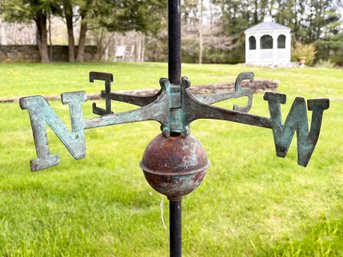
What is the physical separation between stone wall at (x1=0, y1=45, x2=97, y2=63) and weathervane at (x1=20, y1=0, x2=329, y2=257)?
16.2 m

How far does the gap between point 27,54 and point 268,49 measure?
12.2 metres

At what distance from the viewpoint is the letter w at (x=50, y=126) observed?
0.75m

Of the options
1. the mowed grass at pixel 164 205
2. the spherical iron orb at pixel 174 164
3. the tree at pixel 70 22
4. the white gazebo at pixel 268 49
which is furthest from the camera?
the white gazebo at pixel 268 49

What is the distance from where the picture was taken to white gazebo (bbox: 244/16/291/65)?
20.7 meters

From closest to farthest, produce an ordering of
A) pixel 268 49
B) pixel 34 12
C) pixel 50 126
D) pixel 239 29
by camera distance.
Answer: pixel 50 126, pixel 34 12, pixel 268 49, pixel 239 29

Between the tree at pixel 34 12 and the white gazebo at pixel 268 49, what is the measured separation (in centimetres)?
1061

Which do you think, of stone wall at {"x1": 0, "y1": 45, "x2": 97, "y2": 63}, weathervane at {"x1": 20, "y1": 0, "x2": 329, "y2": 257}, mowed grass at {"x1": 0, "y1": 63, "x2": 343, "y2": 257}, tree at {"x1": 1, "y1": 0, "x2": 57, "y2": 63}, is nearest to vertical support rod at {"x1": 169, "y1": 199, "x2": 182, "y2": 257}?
weathervane at {"x1": 20, "y1": 0, "x2": 329, "y2": 257}

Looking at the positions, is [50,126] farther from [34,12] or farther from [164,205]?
[34,12]

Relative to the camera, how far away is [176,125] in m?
0.95

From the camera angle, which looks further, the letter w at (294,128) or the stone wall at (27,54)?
the stone wall at (27,54)

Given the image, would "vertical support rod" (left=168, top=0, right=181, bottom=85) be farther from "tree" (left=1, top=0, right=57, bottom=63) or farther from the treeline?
the treeline

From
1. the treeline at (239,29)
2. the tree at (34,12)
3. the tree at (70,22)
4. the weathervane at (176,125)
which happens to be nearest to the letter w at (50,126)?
the weathervane at (176,125)

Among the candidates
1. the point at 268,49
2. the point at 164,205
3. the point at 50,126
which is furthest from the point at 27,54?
the point at 50,126

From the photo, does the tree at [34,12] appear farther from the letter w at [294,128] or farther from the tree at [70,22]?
the letter w at [294,128]
